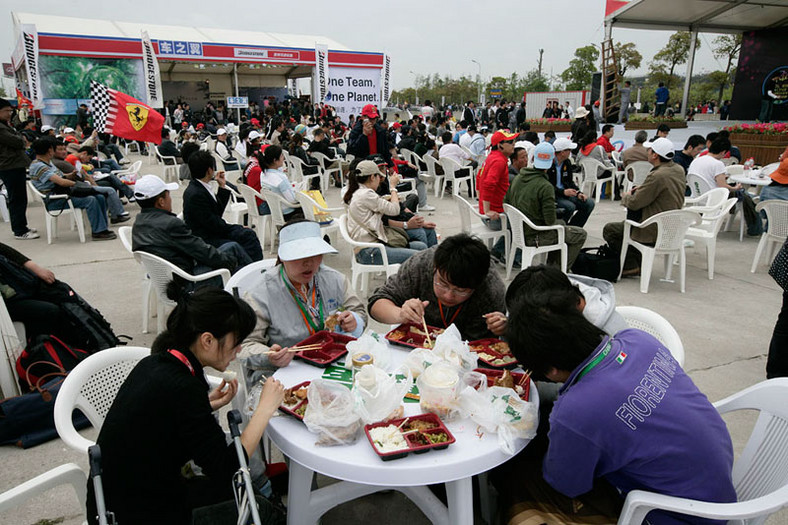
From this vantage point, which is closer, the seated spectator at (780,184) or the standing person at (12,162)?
the seated spectator at (780,184)

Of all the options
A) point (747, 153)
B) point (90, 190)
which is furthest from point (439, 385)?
point (747, 153)

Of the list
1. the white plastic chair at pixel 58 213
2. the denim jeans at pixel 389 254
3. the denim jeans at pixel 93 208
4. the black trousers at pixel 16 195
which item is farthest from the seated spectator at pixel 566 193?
the black trousers at pixel 16 195

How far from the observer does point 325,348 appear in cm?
214

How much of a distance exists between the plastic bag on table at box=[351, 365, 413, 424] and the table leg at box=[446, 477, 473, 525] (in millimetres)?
311

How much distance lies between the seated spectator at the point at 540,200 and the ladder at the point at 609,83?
14.2m

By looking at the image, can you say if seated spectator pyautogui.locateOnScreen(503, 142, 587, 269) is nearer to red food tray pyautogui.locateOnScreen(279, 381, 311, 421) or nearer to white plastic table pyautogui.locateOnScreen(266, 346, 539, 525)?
white plastic table pyautogui.locateOnScreen(266, 346, 539, 525)

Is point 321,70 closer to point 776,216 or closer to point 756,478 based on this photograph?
point 776,216

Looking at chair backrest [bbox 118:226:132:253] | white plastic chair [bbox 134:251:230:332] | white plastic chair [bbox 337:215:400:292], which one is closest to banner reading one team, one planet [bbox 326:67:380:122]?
white plastic chair [bbox 337:215:400:292]

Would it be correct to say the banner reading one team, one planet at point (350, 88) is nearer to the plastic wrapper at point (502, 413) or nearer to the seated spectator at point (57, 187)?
the seated spectator at point (57, 187)

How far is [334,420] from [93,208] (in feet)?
22.9

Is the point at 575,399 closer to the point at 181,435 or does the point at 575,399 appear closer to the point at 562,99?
the point at 181,435

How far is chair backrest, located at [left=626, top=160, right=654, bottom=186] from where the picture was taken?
7.84 m

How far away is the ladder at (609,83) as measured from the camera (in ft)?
54.0

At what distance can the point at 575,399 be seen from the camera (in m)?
1.43
